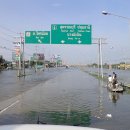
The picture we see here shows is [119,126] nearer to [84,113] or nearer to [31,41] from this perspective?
[84,113]

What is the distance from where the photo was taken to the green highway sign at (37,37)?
51.1 m

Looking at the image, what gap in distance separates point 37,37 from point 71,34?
6.14 meters

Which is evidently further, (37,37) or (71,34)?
(37,37)

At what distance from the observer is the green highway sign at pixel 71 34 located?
1864 inches

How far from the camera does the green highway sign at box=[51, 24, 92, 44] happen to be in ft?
155

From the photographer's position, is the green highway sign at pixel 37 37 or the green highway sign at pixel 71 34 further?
the green highway sign at pixel 37 37

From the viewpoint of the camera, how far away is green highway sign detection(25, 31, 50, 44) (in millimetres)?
51125

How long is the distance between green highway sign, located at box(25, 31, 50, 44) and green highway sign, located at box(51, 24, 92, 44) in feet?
10.4

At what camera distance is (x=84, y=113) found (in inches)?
643

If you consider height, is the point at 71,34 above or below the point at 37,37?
above

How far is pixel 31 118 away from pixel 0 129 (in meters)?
11.1

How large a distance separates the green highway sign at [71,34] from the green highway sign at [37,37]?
10.4 ft

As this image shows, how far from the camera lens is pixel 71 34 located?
47844 millimetres

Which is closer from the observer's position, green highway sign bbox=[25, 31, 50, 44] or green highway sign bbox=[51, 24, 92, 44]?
green highway sign bbox=[51, 24, 92, 44]
